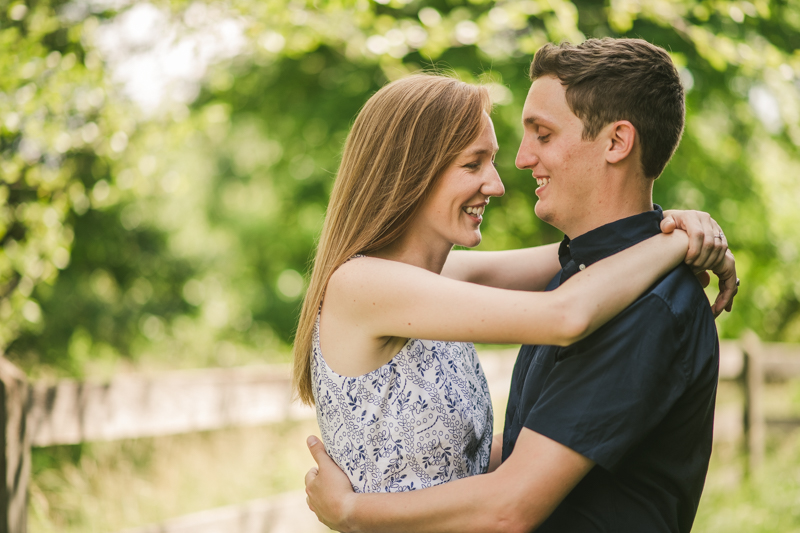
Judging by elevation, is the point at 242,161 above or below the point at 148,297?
below

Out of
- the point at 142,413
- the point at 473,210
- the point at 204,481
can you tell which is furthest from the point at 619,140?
the point at 204,481

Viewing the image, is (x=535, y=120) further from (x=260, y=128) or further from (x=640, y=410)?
(x=260, y=128)

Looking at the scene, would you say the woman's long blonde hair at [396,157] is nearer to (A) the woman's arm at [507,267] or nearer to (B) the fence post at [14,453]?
(A) the woman's arm at [507,267]

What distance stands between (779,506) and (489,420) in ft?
13.7

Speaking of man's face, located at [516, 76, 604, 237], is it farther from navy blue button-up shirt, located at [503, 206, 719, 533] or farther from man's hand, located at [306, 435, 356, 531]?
man's hand, located at [306, 435, 356, 531]

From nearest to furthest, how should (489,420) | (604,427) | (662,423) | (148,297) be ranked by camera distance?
1. (604,427)
2. (662,423)
3. (489,420)
4. (148,297)

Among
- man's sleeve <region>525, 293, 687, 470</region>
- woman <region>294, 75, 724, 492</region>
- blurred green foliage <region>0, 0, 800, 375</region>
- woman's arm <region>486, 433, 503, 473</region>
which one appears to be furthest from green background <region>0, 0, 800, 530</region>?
woman's arm <region>486, 433, 503, 473</region>

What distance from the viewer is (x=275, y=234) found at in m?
10.3

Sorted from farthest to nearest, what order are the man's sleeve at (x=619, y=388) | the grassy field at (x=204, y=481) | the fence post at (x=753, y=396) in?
the fence post at (x=753, y=396), the grassy field at (x=204, y=481), the man's sleeve at (x=619, y=388)

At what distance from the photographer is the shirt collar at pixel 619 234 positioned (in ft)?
6.03

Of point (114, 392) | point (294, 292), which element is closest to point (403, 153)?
point (114, 392)

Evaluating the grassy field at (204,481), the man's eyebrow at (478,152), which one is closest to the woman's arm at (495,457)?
the man's eyebrow at (478,152)

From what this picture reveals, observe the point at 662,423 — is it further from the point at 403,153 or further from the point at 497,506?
the point at 403,153

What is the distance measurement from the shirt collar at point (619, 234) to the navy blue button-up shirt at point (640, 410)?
193 millimetres
